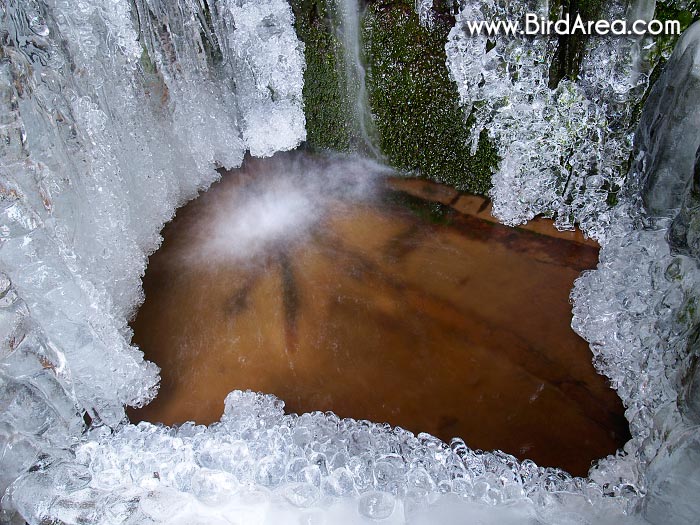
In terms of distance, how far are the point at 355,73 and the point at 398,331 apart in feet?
1.89

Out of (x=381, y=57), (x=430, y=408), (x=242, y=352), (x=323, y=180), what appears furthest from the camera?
(x=323, y=180)

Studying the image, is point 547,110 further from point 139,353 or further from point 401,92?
point 139,353

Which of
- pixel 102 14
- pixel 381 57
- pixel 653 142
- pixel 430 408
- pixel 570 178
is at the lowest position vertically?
pixel 430 408

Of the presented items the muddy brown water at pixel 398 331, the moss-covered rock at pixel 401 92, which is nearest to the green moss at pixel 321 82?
the moss-covered rock at pixel 401 92

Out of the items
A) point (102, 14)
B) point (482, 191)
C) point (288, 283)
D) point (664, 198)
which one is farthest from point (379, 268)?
point (102, 14)

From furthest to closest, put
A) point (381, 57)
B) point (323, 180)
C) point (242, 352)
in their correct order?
1. point (323, 180)
2. point (381, 57)
3. point (242, 352)

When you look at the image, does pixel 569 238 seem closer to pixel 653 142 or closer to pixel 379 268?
pixel 653 142

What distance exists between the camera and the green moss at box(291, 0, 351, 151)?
1336mm

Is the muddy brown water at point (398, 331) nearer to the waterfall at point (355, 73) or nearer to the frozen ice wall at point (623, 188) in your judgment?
the frozen ice wall at point (623, 188)

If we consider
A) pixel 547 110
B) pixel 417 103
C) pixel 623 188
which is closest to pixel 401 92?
pixel 417 103

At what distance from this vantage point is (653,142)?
111 cm

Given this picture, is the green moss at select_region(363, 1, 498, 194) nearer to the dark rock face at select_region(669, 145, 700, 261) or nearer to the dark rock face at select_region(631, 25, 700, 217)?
the dark rock face at select_region(631, 25, 700, 217)

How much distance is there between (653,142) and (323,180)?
0.70 meters

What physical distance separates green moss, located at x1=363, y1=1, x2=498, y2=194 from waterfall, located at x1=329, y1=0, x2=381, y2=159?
0.02 metres
